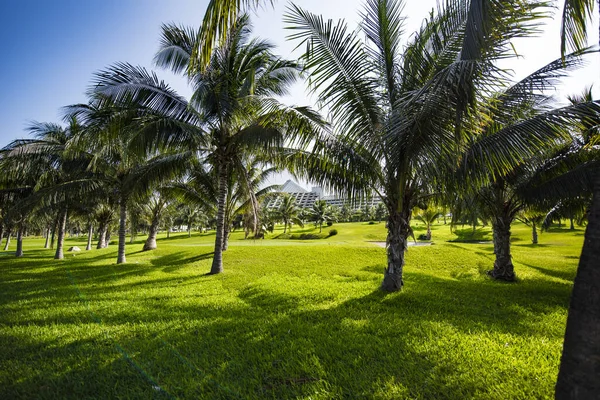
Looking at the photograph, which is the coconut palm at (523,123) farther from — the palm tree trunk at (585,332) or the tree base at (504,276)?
the tree base at (504,276)

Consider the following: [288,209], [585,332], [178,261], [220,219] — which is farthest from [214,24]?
[288,209]

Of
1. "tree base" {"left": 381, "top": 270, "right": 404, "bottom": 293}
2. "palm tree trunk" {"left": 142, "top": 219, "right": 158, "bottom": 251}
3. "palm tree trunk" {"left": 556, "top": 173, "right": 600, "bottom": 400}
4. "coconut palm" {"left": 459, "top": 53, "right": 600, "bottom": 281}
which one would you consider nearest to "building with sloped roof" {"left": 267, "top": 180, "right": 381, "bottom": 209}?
"tree base" {"left": 381, "top": 270, "right": 404, "bottom": 293}

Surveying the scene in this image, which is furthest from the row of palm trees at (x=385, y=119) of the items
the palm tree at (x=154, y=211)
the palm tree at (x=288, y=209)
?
the palm tree at (x=288, y=209)

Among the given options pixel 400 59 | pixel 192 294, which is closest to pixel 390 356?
pixel 192 294

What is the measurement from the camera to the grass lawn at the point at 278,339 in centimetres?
297

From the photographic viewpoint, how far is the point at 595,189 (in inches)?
80.8

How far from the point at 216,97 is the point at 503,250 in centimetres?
1108

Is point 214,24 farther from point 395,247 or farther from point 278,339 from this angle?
point 395,247

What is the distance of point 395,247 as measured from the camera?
6.93 m

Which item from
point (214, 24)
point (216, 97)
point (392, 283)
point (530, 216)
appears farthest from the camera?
point (530, 216)

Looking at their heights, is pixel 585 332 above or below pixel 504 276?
above

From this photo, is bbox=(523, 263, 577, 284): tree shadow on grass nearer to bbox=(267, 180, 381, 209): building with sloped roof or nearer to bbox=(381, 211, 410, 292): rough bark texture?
bbox=(267, 180, 381, 209): building with sloped roof

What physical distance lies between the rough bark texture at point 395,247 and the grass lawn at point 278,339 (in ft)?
1.14

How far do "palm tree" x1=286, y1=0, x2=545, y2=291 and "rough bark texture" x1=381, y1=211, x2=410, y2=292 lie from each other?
0.08ft
